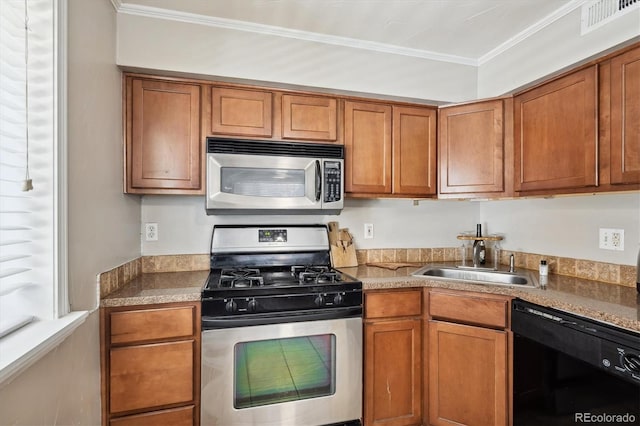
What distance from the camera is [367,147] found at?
7.29 ft

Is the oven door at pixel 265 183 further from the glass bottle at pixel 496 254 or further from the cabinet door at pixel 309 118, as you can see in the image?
the glass bottle at pixel 496 254

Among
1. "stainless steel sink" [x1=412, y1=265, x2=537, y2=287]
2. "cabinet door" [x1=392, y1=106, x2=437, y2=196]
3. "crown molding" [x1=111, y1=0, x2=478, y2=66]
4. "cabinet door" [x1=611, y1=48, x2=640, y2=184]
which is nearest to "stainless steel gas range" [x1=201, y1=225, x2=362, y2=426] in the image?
"stainless steel sink" [x1=412, y1=265, x2=537, y2=287]

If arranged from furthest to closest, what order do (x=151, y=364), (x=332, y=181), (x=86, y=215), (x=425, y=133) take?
(x=425, y=133) → (x=332, y=181) → (x=151, y=364) → (x=86, y=215)

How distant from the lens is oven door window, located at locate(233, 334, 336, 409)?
5.49 ft

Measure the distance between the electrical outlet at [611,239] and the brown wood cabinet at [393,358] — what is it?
3.48ft

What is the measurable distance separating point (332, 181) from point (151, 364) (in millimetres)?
1389

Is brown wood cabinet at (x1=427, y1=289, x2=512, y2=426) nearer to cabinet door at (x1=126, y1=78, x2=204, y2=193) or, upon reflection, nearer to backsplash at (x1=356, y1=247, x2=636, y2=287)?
backsplash at (x1=356, y1=247, x2=636, y2=287)

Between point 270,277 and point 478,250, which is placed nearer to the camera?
point 270,277

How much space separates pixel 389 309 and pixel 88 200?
1610 millimetres

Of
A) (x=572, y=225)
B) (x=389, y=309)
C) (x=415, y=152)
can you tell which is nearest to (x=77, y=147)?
(x=389, y=309)

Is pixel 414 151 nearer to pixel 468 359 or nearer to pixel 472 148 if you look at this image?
pixel 472 148

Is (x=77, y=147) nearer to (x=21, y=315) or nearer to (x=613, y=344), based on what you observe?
(x=21, y=315)

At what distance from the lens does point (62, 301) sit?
120 centimetres

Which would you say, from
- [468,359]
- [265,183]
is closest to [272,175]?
[265,183]
